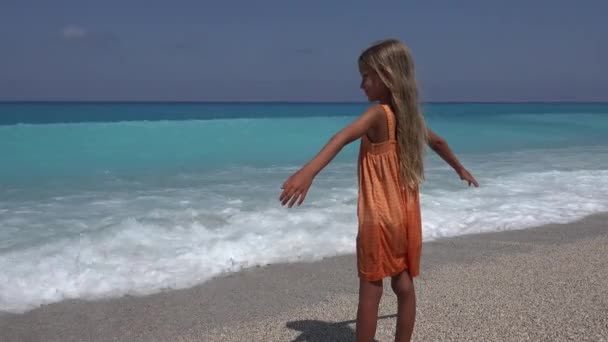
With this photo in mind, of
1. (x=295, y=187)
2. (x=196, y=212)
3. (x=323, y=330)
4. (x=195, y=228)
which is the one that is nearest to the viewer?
(x=295, y=187)

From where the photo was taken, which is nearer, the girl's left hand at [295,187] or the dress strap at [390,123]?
the girl's left hand at [295,187]

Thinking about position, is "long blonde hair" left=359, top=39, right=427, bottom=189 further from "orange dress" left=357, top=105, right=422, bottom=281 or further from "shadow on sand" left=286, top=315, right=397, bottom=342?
"shadow on sand" left=286, top=315, right=397, bottom=342

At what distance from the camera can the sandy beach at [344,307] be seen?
313 centimetres

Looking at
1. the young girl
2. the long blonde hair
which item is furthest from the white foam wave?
the long blonde hair

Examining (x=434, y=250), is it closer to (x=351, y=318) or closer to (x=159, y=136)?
(x=351, y=318)

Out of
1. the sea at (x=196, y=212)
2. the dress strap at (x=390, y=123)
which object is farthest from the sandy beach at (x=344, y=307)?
the dress strap at (x=390, y=123)
